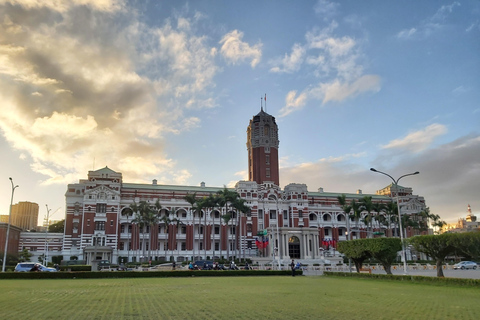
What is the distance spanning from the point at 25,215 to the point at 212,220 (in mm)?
120128

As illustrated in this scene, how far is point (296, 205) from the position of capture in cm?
10244

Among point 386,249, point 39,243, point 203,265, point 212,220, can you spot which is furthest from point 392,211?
point 39,243

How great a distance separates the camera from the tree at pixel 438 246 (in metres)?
36.4

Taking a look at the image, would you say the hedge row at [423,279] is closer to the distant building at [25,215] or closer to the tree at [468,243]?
the tree at [468,243]

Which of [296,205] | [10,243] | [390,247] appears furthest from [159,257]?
[390,247]

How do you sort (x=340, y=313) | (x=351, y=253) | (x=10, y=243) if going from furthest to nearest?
1. (x=10, y=243)
2. (x=351, y=253)
3. (x=340, y=313)

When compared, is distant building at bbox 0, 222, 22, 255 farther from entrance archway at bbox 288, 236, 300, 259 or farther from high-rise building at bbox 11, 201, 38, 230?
high-rise building at bbox 11, 201, 38, 230

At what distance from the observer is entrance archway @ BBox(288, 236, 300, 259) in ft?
299

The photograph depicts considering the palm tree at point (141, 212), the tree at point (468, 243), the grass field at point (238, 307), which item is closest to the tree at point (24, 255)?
the palm tree at point (141, 212)

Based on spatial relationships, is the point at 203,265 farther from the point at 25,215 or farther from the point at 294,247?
the point at 25,215

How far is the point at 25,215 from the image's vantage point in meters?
175

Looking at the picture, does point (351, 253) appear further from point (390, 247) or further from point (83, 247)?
point (83, 247)

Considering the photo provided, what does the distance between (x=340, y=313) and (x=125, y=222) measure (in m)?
80.4

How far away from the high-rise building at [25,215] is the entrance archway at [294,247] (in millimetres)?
130419
